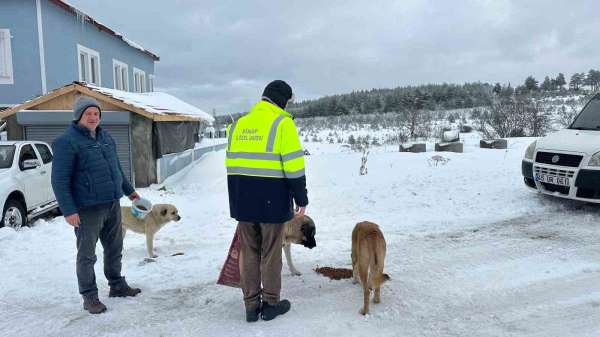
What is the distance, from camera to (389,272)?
16.0 ft

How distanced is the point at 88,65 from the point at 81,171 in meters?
17.1

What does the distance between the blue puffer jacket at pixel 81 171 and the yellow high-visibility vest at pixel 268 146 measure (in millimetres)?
1293

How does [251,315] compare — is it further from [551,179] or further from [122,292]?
[551,179]

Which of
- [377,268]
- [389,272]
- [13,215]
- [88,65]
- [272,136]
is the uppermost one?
[88,65]

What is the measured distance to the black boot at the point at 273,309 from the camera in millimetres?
3736

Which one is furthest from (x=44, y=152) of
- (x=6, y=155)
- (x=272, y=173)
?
(x=272, y=173)

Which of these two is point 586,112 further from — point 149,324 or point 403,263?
point 149,324

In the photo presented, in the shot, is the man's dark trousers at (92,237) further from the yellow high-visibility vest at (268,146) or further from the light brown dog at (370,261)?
the light brown dog at (370,261)

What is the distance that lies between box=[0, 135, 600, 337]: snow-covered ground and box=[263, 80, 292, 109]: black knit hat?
1900mm

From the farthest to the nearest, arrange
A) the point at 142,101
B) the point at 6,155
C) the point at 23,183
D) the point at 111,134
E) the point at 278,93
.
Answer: the point at 142,101 < the point at 111,134 < the point at 6,155 < the point at 23,183 < the point at 278,93

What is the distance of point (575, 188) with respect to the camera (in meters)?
7.05

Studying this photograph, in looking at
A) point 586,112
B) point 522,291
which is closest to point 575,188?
point 586,112

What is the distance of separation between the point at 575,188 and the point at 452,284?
13.2 ft

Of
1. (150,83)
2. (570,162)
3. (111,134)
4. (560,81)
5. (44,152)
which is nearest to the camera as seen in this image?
(570,162)
